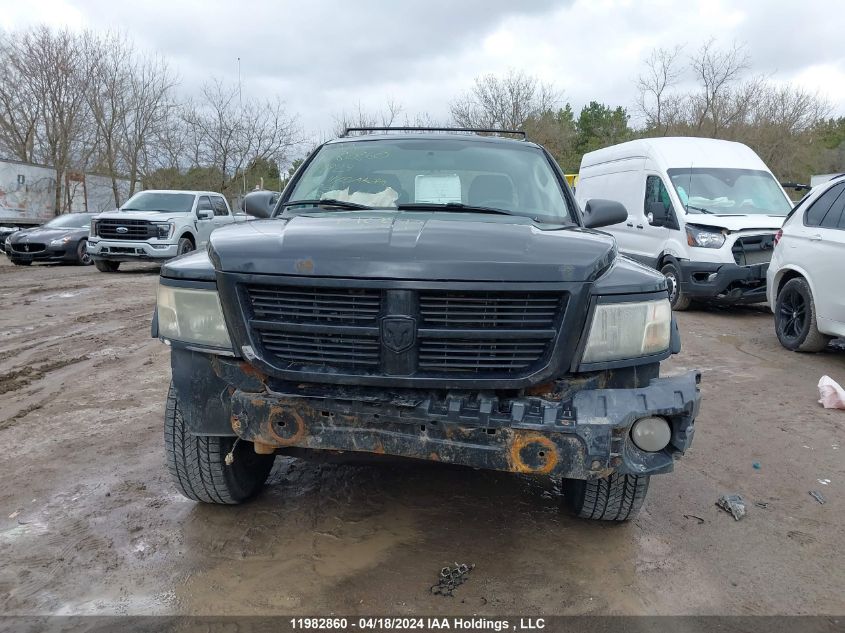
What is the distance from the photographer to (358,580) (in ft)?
8.23

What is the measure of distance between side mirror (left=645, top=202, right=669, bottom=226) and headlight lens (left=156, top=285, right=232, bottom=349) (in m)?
8.09

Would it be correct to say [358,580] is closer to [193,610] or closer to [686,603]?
[193,610]

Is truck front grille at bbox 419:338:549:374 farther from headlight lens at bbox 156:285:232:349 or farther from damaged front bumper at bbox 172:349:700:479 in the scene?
headlight lens at bbox 156:285:232:349

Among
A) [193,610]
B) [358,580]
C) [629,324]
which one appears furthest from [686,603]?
[193,610]

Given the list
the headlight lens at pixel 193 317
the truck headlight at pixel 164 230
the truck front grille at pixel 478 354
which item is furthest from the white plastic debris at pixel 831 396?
the truck headlight at pixel 164 230

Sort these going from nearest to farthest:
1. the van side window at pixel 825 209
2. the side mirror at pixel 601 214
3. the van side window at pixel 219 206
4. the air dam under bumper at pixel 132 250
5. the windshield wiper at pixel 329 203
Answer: the windshield wiper at pixel 329 203 < the side mirror at pixel 601 214 < the van side window at pixel 825 209 < the air dam under bumper at pixel 132 250 < the van side window at pixel 219 206

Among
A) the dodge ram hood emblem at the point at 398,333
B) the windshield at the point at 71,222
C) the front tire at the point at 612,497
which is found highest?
the windshield at the point at 71,222

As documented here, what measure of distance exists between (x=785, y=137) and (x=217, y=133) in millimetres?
27884

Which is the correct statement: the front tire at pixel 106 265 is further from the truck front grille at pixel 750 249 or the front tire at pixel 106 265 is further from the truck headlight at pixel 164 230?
the truck front grille at pixel 750 249

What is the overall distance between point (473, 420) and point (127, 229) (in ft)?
41.7

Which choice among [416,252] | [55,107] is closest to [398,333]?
[416,252]

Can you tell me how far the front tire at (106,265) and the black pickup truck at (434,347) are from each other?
41.2ft

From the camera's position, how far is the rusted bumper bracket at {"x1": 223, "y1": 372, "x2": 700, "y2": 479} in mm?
2277

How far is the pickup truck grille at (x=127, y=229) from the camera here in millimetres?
13172
